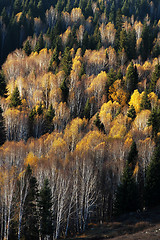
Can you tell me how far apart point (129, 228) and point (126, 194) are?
613 centimetres

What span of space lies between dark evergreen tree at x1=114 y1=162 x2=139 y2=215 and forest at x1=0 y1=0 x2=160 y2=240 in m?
0.15

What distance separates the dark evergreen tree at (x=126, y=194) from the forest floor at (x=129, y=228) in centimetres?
136

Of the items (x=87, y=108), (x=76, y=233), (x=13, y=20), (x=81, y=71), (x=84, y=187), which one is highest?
(x=13, y=20)

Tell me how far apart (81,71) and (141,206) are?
52.2m

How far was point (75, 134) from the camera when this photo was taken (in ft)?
183

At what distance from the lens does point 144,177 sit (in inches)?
1849

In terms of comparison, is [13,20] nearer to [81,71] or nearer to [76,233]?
[81,71]

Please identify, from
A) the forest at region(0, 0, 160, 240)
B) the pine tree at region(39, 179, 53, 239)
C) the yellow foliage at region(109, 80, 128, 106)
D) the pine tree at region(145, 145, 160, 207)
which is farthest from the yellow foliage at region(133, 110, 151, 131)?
the pine tree at region(39, 179, 53, 239)

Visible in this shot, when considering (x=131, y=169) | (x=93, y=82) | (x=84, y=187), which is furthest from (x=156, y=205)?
(x=93, y=82)

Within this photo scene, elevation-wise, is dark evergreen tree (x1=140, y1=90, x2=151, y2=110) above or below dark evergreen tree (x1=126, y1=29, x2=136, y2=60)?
below

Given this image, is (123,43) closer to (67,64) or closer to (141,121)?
(67,64)

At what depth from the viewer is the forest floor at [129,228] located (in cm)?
3307

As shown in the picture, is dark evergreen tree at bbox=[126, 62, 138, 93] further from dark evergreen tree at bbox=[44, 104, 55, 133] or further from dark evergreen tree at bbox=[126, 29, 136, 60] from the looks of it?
dark evergreen tree at bbox=[44, 104, 55, 133]

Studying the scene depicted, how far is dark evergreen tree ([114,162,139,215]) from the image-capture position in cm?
4225
